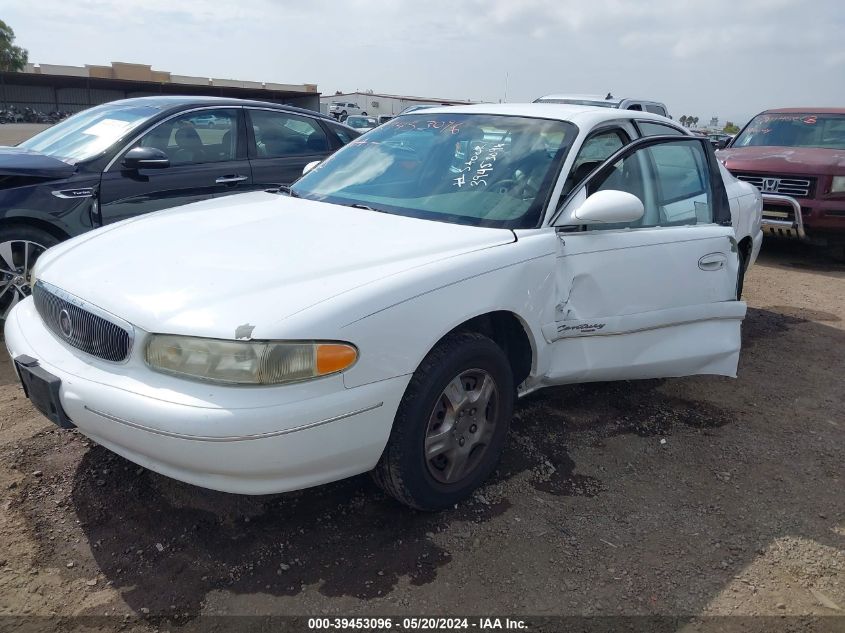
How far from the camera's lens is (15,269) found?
4.57 metres

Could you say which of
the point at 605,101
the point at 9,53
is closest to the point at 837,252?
the point at 605,101

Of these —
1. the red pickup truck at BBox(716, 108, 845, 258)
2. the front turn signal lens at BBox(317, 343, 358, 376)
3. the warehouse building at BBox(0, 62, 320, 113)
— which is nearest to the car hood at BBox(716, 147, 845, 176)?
the red pickup truck at BBox(716, 108, 845, 258)

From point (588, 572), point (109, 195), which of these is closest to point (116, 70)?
point (109, 195)

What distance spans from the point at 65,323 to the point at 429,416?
1.44 meters

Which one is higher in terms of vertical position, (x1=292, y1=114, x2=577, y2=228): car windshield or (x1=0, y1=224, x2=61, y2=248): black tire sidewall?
(x1=292, y1=114, x2=577, y2=228): car windshield

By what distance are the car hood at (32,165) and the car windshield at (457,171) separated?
2.06m

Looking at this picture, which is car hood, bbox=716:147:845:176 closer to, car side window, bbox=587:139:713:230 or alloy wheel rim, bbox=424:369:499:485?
car side window, bbox=587:139:713:230

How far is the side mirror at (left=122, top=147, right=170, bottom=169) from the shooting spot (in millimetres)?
4855

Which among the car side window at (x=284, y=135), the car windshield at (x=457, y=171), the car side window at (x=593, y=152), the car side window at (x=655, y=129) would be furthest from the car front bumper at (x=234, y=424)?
the car side window at (x=284, y=135)

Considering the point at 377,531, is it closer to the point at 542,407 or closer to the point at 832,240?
the point at 542,407

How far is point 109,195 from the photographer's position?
16.2 feet

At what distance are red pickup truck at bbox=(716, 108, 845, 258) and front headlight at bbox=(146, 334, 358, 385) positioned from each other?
7427mm

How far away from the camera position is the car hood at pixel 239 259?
2.26m

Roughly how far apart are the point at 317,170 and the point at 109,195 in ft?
6.47
